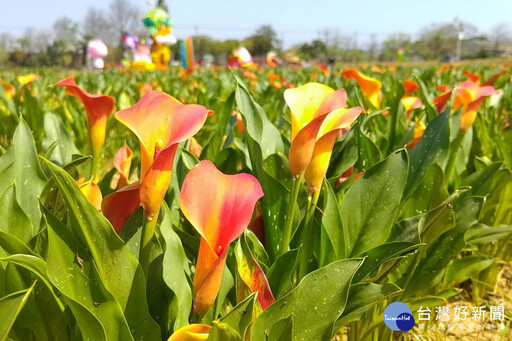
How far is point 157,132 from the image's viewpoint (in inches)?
26.8

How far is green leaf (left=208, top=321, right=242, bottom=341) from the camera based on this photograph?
1.89ft

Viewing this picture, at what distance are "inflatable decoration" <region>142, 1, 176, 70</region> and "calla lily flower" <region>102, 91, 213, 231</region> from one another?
44.5 ft

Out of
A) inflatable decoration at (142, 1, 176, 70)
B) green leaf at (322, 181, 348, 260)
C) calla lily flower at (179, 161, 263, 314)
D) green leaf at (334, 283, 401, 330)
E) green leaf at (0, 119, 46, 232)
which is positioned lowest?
inflatable decoration at (142, 1, 176, 70)

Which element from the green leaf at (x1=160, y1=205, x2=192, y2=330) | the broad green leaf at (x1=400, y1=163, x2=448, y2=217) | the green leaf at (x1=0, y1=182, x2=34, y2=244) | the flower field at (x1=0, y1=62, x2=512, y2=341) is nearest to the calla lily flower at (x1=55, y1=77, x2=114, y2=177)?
the flower field at (x1=0, y1=62, x2=512, y2=341)

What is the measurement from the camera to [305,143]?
786mm

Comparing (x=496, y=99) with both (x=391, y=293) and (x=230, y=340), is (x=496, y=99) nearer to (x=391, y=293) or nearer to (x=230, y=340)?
(x=391, y=293)

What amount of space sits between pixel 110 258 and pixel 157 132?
0.62 feet

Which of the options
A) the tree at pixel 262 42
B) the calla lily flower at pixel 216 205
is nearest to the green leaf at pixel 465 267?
the calla lily flower at pixel 216 205

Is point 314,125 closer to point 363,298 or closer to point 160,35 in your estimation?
point 363,298

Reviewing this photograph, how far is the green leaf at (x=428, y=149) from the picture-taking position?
126cm

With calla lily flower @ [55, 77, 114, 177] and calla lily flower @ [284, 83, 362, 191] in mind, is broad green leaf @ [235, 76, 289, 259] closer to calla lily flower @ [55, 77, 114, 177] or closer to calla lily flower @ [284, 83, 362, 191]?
calla lily flower @ [284, 83, 362, 191]

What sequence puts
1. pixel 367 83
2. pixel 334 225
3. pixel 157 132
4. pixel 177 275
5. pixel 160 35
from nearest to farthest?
pixel 157 132 → pixel 177 275 → pixel 334 225 → pixel 367 83 → pixel 160 35

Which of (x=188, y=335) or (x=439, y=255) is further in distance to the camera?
(x=439, y=255)

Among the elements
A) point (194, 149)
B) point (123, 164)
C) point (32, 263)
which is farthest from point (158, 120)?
point (194, 149)
